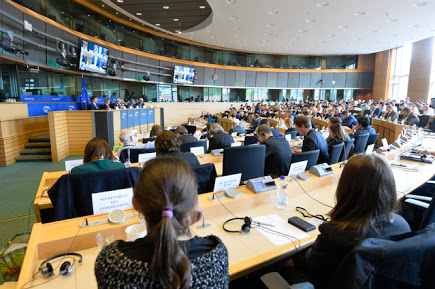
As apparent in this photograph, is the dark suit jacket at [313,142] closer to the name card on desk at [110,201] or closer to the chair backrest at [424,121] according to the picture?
the name card on desk at [110,201]

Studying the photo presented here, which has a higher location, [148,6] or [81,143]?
[148,6]

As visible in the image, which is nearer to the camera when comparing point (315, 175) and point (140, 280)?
point (140, 280)

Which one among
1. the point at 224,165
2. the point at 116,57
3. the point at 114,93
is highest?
the point at 116,57

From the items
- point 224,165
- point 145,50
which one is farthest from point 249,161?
point 145,50

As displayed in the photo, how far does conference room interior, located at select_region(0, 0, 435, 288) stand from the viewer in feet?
6.35

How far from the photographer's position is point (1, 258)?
4.77 ft

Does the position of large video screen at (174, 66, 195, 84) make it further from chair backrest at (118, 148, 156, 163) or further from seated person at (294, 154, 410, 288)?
seated person at (294, 154, 410, 288)

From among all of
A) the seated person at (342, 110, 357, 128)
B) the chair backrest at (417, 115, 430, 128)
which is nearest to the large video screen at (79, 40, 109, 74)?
the seated person at (342, 110, 357, 128)

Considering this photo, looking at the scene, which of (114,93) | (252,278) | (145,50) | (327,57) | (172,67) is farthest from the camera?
(327,57)

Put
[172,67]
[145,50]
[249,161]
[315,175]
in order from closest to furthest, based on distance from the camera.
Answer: [315,175] < [249,161] < [145,50] < [172,67]

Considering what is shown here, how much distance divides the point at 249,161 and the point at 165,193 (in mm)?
2231

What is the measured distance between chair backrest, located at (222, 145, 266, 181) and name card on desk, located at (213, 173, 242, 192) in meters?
0.60

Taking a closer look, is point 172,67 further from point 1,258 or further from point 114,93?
point 1,258

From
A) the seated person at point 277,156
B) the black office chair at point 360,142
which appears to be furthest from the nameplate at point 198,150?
the black office chair at point 360,142
